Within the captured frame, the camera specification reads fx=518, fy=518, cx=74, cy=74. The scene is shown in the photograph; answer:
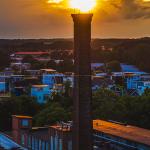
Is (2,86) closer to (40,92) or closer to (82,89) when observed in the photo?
(40,92)

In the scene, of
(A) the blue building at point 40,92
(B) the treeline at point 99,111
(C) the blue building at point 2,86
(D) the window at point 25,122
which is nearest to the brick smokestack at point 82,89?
(D) the window at point 25,122

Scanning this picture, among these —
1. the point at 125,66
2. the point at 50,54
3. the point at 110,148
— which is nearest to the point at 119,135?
the point at 110,148

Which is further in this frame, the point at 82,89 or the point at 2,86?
the point at 2,86

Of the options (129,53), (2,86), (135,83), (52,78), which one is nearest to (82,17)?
(135,83)

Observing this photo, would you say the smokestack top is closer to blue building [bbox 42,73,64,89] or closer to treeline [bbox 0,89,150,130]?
treeline [bbox 0,89,150,130]

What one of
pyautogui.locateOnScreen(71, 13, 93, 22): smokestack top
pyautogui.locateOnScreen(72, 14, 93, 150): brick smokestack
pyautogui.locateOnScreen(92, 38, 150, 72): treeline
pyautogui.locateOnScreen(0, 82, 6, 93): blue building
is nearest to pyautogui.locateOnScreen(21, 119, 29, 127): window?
pyautogui.locateOnScreen(72, 14, 93, 150): brick smokestack

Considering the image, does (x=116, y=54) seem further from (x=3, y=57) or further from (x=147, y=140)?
(x=147, y=140)
